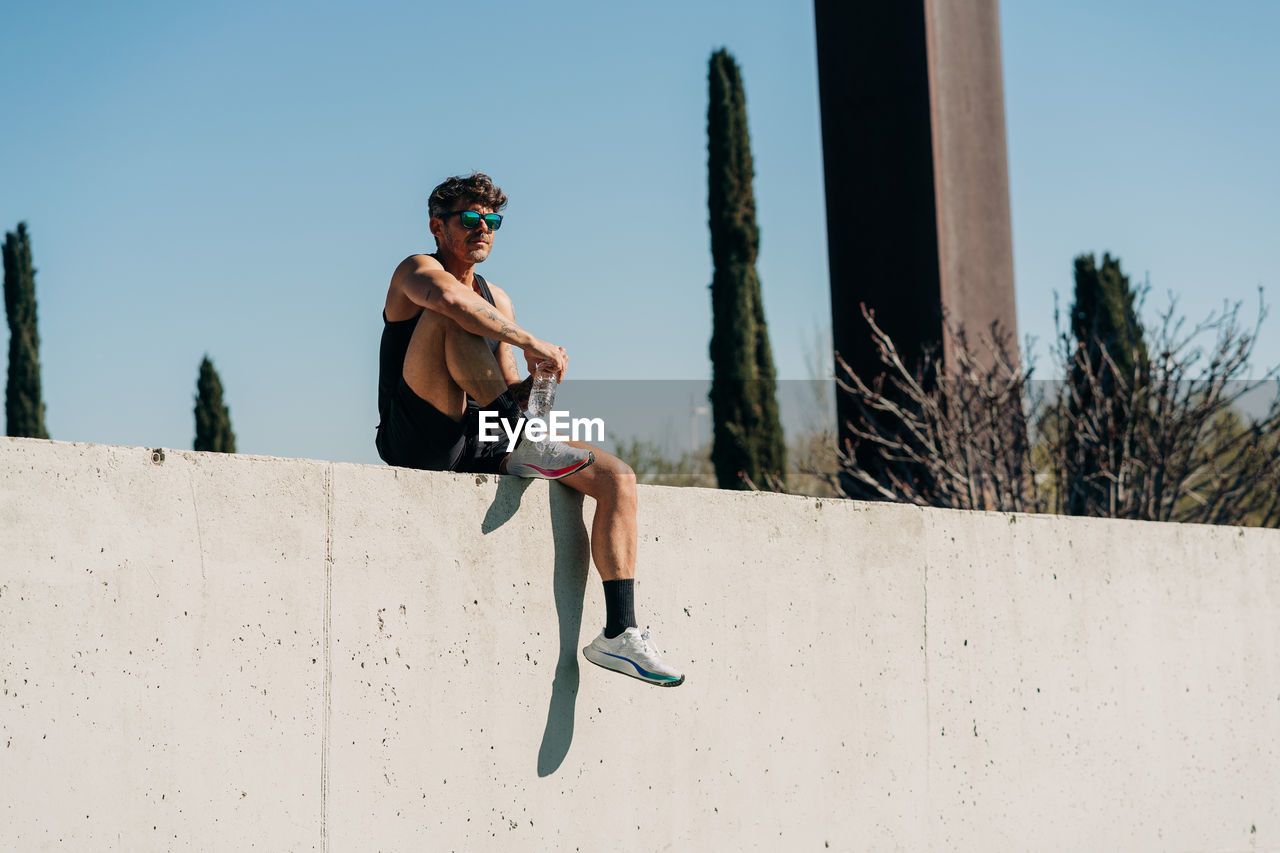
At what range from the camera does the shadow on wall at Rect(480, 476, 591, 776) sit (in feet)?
10.2

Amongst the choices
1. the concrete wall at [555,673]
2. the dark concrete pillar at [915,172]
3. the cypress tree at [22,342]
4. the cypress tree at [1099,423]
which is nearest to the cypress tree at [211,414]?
the cypress tree at [22,342]

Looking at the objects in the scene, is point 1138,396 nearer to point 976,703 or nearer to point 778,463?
point 976,703

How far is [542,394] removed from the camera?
319 cm

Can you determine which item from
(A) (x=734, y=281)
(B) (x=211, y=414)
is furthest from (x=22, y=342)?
(A) (x=734, y=281)

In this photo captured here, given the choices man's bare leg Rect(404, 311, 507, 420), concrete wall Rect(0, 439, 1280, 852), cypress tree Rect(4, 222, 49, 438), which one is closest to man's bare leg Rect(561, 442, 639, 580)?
concrete wall Rect(0, 439, 1280, 852)

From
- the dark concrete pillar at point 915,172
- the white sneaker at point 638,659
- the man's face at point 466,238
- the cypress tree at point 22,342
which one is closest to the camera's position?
the white sneaker at point 638,659

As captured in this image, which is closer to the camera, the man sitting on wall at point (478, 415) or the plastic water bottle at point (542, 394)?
the man sitting on wall at point (478, 415)

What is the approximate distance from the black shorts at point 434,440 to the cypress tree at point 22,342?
20797mm

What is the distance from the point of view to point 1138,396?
714cm

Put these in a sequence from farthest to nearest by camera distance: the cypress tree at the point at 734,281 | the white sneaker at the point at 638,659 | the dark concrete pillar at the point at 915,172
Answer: the cypress tree at the point at 734,281
the dark concrete pillar at the point at 915,172
the white sneaker at the point at 638,659

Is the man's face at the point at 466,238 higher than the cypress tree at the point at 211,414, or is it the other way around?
the cypress tree at the point at 211,414

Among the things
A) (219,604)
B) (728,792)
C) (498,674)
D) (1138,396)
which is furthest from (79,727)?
(1138,396)

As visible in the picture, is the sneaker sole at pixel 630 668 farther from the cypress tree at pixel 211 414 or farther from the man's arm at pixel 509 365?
the cypress tree at pixel 211 414

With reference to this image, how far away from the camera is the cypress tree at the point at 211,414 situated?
21.6 meters
